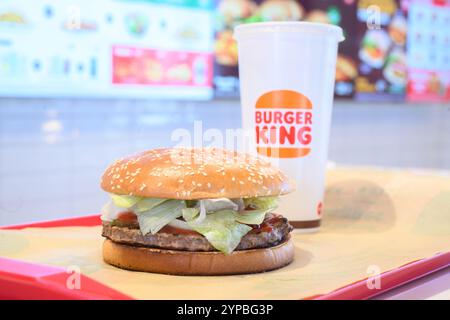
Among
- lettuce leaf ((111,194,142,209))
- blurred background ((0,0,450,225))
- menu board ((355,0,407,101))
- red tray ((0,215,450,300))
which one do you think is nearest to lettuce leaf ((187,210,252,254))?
lettuce leaf ((111,194,142,209))

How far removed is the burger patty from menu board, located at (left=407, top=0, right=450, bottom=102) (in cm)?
430

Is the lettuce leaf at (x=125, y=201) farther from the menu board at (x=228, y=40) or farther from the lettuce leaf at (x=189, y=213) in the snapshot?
the menu board at (x=228, y=40)

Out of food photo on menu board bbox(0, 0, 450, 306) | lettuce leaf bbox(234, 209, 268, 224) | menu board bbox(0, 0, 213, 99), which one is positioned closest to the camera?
food photo on menu board bbox(0, 0, 450, 306)

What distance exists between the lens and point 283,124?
63.9 inches

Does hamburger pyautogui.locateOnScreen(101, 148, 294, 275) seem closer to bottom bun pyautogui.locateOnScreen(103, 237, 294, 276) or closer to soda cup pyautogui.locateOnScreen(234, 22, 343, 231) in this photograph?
bottom bun pyautogui.locateOnScreen(103, 237, 294, 276)

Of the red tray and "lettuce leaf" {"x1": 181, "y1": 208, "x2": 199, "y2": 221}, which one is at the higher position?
"lettuce leaf" {"x1": 181, "y1": 208, "x2": 199, "y2": 221}

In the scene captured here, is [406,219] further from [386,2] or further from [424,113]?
[424,113]

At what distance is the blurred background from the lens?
3229 mm

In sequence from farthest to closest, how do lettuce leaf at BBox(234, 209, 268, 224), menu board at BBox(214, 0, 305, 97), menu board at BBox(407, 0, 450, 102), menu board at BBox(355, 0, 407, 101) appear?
menu board at BBox(407, 0, 450, 102) → menu board at BBox(355, 0, 407, 101) → menu board at BBox(214, 0, 305, 97) → lettuce leaf at BBox(234, 209, 268, 224)

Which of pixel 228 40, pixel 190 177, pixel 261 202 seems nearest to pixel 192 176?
pixel 190 177

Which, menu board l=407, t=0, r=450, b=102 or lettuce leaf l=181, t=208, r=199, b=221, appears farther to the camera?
menu board l=407, t=0, r=450, b=102
